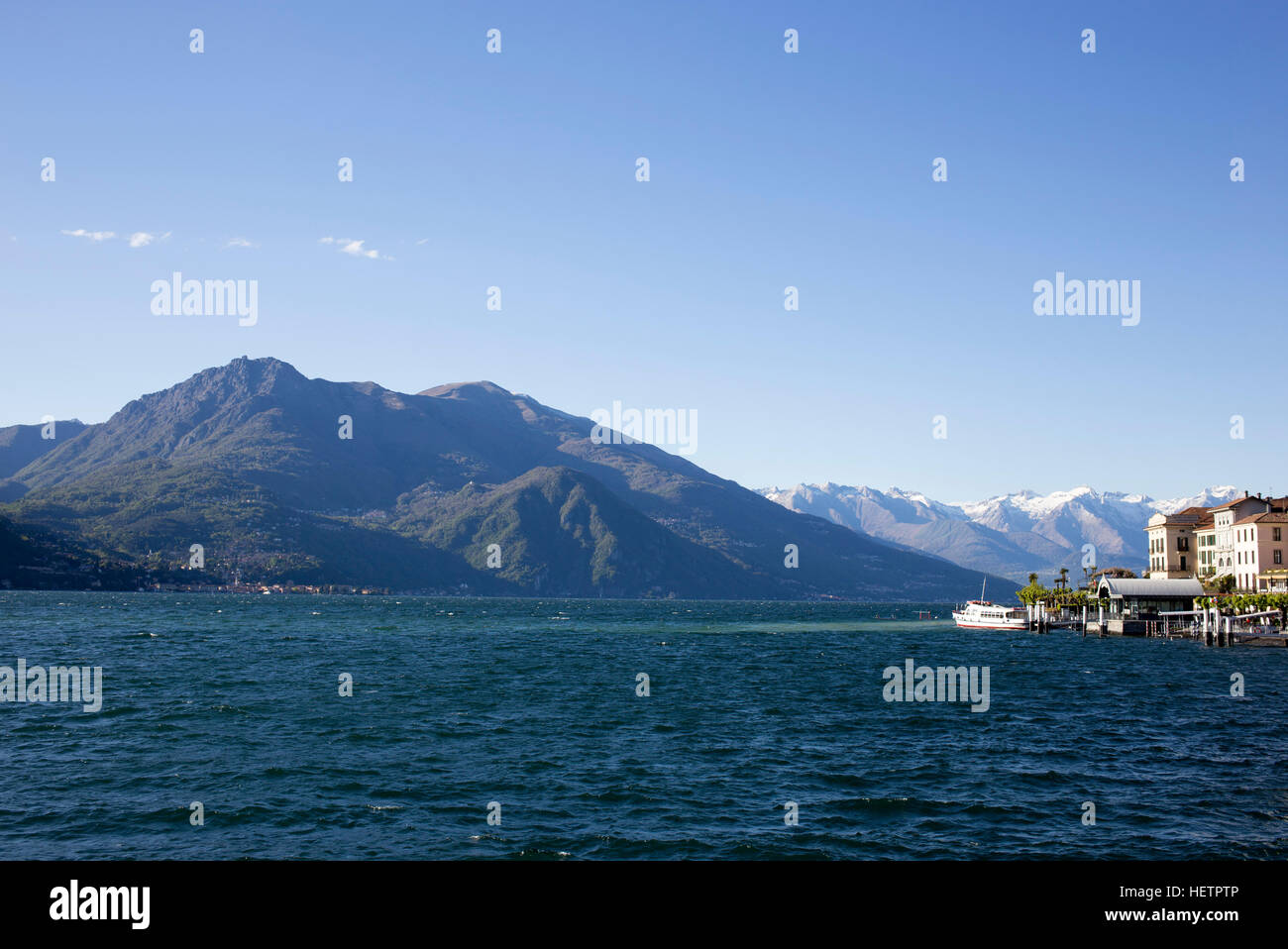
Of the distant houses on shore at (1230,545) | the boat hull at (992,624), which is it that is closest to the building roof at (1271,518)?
the distant houses on shore at (1230,545)

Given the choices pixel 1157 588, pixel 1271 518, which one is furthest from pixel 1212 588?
pixel 1271 518

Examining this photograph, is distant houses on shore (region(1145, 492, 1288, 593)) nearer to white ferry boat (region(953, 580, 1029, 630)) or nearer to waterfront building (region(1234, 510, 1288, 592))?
waterfront building (region(1234, 510, 1288, 592))

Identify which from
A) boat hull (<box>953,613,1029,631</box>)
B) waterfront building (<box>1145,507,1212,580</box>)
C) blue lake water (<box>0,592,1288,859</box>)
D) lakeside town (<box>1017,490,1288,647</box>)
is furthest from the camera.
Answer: boat hull (<box>953,613,1029,631</box>)

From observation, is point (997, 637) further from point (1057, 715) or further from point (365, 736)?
point (365, 736)

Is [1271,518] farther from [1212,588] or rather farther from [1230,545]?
[1212,588]

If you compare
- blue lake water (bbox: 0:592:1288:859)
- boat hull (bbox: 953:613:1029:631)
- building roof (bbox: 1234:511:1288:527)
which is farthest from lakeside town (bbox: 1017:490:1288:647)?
blue lake water (bbox: 0:592:1288:859)
